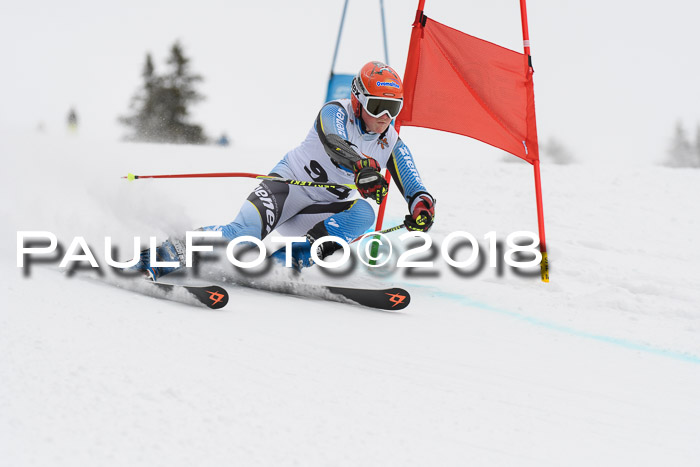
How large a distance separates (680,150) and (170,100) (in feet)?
104

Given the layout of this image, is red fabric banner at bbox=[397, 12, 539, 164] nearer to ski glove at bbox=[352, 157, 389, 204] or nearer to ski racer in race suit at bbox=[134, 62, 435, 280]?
ski racer in race suit at bbox=[134, 62, 435, 280]

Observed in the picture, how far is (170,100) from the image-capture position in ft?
93.2

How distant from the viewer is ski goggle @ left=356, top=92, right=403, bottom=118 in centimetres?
358

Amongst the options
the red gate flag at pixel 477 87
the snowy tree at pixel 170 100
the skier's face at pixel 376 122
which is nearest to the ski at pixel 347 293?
the skier's face at pixel 376 122

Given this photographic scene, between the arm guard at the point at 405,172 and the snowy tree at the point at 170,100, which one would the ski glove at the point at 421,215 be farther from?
the snowy tree at the point at 170,100

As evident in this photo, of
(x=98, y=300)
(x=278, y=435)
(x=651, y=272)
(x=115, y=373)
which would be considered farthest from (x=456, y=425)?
(x=651, y=272)

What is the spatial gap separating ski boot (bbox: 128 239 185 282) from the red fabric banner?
2375mm

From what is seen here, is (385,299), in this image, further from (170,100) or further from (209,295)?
(170,100)

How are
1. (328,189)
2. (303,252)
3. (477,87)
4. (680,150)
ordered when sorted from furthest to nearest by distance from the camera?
1. (680,150)
2. (477,87)
3. (303,252)
4. (328,189)

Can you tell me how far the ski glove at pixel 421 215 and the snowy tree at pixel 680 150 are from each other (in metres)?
40.3

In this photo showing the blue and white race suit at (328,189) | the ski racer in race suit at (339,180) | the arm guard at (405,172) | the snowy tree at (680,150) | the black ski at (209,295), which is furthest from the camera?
the snowy tree at (680,150)

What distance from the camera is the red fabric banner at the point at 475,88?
470 centimetres

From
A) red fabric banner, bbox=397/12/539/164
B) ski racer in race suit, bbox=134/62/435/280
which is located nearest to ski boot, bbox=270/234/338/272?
ski racer in race suit, bbox=134/62/435/280

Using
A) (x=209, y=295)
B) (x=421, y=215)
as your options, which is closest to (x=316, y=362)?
(x=209, y=295)
